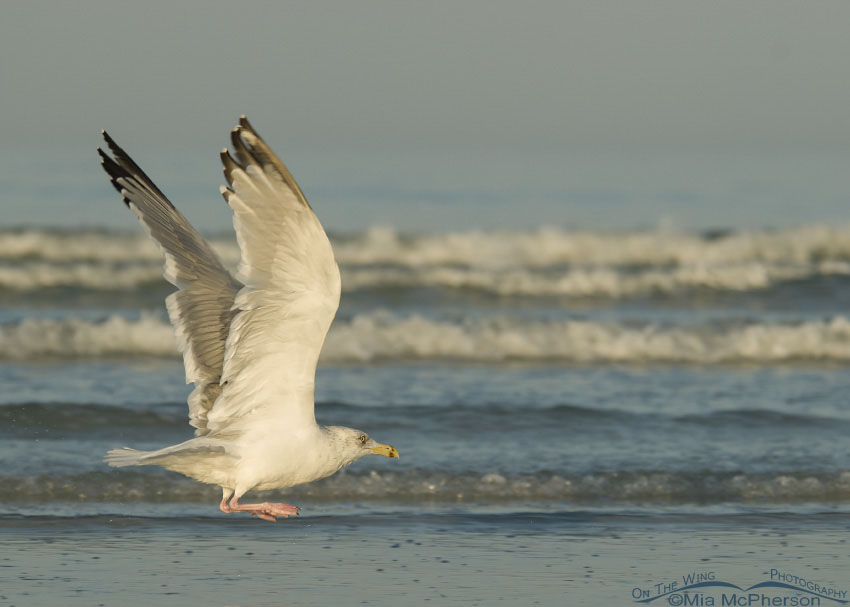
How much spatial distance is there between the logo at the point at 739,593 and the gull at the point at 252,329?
1533 mm

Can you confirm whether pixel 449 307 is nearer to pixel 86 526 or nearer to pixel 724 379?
pixel 724 379

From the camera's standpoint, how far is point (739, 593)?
649cm

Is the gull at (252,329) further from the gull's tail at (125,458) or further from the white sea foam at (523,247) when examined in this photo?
the white sea foam at (523,247)

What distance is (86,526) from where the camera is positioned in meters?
7.57

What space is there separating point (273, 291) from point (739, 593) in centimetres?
270

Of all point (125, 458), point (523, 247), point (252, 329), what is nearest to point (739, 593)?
point (252, 329)

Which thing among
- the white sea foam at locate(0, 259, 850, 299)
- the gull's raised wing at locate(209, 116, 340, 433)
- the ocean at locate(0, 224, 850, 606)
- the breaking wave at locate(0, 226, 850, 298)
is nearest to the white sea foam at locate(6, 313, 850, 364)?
the ocean at locate(0, 224, 850, 606)

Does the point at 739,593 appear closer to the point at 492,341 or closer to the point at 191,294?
the point at 191,294

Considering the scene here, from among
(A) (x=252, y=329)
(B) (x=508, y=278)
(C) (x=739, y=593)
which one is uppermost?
(B) (x=508, y=278)

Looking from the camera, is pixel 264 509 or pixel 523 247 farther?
pixel 523 247

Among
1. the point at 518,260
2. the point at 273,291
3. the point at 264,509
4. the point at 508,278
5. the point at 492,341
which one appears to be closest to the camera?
the point at 273,291

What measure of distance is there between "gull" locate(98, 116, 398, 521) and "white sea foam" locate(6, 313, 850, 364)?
6482 mm

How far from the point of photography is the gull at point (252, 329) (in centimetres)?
566

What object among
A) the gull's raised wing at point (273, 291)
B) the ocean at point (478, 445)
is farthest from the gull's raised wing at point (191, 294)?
the ocean at point (478, 445)
